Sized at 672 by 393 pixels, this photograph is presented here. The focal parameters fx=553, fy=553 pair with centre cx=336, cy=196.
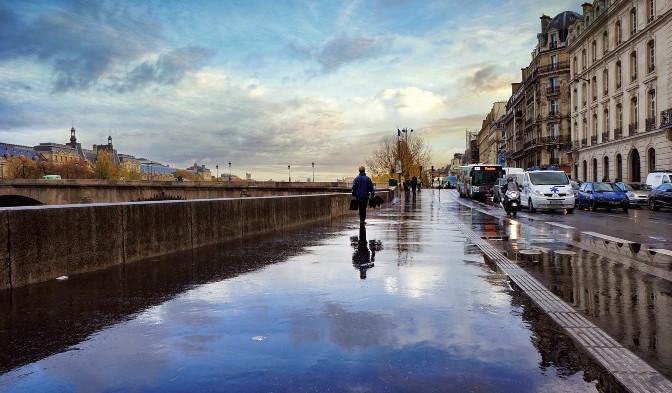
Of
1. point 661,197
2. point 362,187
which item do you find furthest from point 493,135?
point 362,187

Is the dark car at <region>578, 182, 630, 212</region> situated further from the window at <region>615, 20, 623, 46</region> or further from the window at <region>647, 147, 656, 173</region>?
the window at <region>615, 20, 623, 46</region>

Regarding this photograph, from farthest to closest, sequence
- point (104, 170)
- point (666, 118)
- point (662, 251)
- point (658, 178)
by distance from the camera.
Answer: point (104, 170) < point (666, 118) < point (658, 178) < point (662, 251)

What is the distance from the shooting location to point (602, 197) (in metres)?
26.8

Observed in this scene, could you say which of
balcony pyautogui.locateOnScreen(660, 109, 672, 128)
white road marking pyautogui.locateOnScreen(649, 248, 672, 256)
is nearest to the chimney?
balcony pyautogui.locateOnScreen(660, 109, 672, 128)

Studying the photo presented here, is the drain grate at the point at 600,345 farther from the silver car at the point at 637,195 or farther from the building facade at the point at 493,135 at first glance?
the building facade at the point at 493,135

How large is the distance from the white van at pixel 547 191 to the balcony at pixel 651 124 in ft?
60.1

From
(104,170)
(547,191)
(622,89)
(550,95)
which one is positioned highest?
(550,95)

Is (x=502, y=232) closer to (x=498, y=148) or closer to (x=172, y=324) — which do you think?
(x=172, y=324)

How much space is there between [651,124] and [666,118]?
9.57 feet

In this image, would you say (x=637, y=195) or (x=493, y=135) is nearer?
(x=637, y=195)

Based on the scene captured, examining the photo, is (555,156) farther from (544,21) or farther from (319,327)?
(319,327)

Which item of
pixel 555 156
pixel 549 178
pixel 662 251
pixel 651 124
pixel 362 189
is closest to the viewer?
pixel 662 251

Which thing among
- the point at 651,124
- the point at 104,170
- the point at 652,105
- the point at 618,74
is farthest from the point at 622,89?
the point at 104,170

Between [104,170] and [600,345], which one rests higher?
[104,170]
